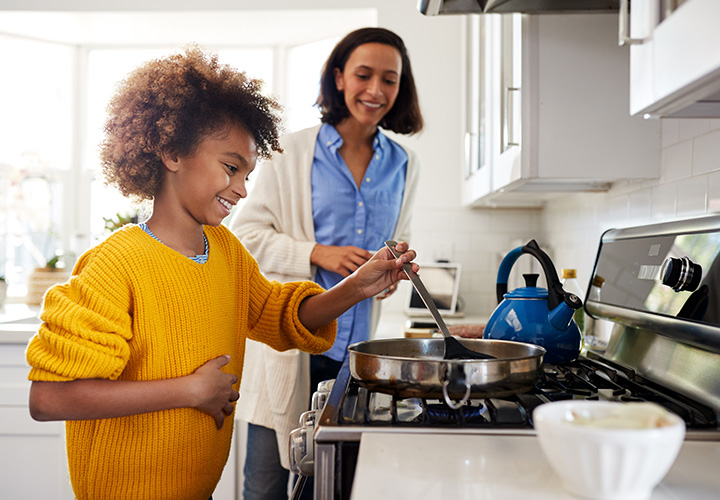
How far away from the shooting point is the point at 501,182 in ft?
5.56

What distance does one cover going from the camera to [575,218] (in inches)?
80.7

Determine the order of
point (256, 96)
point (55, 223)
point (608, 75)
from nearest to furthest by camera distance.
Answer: point (256, 96) → point (608, 75) → point (55, 223)

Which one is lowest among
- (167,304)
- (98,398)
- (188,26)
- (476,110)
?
(98,398)

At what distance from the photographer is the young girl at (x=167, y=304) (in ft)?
2.89

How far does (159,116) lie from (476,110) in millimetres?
1388

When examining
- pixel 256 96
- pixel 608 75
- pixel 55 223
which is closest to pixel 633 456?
pixel 256 96

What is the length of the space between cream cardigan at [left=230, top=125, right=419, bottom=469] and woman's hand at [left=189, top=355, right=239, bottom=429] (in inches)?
23.4

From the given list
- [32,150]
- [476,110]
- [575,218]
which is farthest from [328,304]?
[32,150]

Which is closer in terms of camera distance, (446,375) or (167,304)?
(446,375)

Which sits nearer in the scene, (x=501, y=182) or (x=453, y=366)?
(x=453, y=366)

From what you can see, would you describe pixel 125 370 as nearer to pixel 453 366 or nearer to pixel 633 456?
pixel 453 366

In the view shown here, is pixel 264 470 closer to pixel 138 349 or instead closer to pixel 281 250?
pixel 281 250

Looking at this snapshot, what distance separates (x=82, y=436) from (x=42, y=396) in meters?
0.16

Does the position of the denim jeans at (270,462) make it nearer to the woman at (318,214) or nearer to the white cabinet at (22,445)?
the woman at (318,214)
